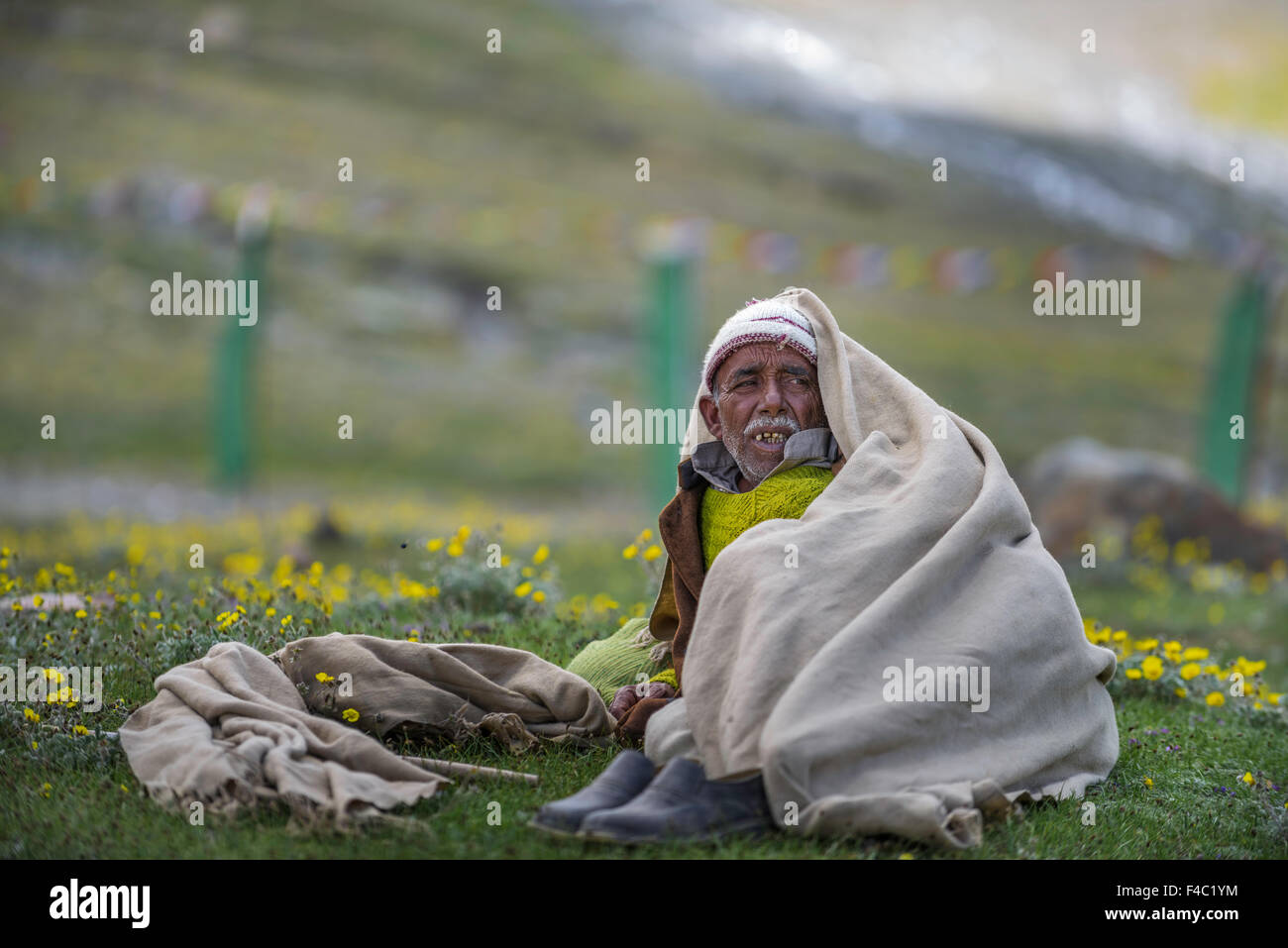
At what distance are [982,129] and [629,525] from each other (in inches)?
1118

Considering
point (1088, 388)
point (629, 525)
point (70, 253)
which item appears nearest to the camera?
point (629, 525)

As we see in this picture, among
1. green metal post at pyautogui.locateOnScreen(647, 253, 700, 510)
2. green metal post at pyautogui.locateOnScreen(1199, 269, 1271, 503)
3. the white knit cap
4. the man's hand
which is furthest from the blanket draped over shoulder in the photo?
green metal post at pyautogui.locateOnScreen(1199, 269, 1271, 503)

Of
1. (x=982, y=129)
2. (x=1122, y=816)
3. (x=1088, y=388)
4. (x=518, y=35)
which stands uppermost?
(x=518, y=35)

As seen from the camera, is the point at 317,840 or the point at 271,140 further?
the point at 271,140

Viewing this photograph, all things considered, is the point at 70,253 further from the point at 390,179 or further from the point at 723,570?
the point at 723,570

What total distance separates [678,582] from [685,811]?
1315mm

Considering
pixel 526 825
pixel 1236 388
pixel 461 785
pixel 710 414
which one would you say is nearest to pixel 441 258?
pixel 1236 388

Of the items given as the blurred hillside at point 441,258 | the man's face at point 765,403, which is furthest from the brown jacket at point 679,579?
the blurred hillside at point 441,258

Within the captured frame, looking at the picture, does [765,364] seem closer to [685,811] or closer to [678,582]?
[678,582]

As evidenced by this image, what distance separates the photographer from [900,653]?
446 cm

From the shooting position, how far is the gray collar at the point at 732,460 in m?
5.18

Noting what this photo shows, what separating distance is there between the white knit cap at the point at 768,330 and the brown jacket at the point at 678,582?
0.52 metres
